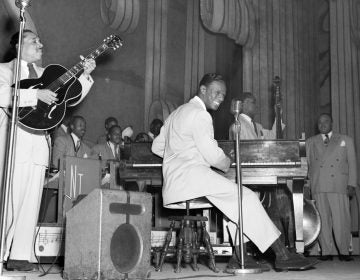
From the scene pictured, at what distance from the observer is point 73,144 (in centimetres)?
645

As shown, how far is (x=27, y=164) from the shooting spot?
3777 millimetres

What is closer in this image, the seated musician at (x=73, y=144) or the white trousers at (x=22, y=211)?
the white trousers at (x=22, y=211)

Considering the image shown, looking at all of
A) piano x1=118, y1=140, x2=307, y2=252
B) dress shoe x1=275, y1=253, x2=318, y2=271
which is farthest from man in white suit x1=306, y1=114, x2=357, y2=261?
dress shoe x1=275, y1=253, x2=318, y2=271

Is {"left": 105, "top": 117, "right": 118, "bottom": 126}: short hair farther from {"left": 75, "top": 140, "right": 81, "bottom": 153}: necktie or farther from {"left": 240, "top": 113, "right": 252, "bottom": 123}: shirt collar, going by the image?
{"left": 240, "top": 113, "right": 252, "bottom": 123}: shirt collar

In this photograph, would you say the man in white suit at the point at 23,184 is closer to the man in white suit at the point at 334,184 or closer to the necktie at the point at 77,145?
the necktie at the point at 77,145

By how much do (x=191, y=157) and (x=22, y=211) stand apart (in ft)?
4.16

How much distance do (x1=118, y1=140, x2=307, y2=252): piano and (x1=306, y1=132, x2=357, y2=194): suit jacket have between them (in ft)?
7.99

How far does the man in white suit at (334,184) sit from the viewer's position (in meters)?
6.40

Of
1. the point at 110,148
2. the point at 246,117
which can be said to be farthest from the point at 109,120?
the point at 246,117

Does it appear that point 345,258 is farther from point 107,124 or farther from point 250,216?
point 107,124

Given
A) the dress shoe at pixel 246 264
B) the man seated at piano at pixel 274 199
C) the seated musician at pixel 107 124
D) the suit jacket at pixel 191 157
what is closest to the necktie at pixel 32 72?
the suit jacket at pixel 191 157

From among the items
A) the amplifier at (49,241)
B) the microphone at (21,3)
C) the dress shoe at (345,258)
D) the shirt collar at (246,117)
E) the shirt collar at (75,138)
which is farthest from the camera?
the shirt collar at (75,138)

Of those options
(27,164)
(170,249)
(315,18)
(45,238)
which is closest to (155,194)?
(45,238)

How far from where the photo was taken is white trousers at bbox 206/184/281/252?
12.0 feet
